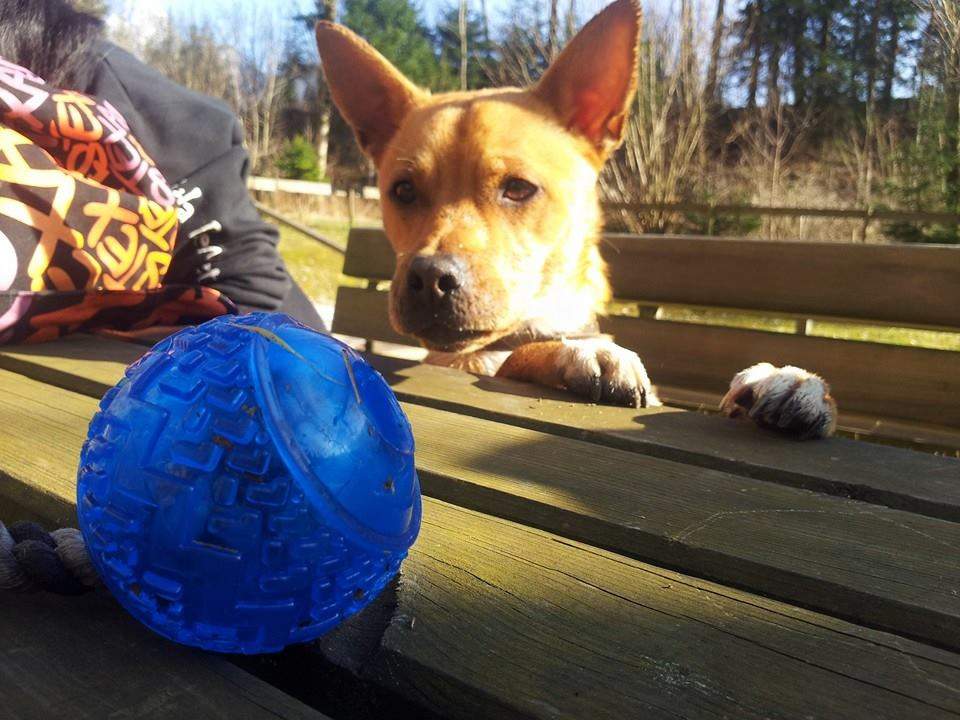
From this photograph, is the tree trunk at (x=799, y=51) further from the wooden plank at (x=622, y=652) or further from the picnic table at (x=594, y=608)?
the wooden plank at (x=622, y=652)

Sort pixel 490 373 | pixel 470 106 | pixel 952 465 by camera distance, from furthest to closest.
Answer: pixel 470 106 → pixel 490 373 → pixel 952 465

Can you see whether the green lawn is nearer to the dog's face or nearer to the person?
the dog's face

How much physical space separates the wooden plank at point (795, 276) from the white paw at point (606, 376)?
4.38ft

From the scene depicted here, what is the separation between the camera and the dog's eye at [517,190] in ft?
8.32

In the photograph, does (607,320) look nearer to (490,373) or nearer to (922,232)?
(490,373)

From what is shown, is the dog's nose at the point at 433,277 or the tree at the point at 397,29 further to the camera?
the tree at the point at 397,29

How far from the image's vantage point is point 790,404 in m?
1.59

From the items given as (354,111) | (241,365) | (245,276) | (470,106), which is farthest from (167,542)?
(354,111)

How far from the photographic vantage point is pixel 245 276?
8.76ft

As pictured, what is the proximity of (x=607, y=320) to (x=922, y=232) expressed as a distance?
2086mm

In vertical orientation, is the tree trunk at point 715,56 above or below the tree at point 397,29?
below

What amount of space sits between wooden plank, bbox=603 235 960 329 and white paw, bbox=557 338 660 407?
1.34 m

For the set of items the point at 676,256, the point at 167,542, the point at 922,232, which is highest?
the point at 922,232

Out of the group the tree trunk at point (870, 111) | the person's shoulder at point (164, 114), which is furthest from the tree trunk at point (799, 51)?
the person's shoulder at point (164, 114)
